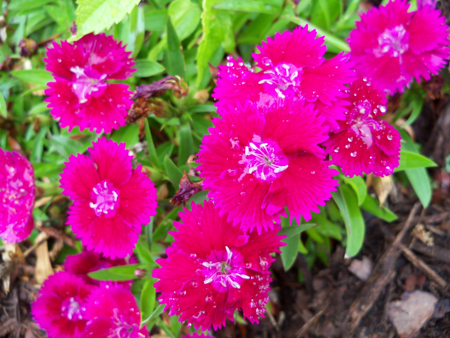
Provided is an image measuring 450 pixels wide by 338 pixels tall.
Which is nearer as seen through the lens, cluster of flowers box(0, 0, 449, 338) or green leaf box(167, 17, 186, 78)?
cluster of flowers box(0, 0, 449, 338)

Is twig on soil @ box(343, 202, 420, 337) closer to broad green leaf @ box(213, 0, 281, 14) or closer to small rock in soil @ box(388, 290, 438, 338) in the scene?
small rock in soil @ box(388, 290, 438, 338)

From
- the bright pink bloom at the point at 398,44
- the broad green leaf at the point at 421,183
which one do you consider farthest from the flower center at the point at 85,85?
the broad green leaf at the point at 421,183

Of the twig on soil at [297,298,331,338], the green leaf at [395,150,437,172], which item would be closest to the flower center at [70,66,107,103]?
the green leaf at [395,150,437,172]

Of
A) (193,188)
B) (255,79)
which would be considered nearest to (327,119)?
(255,79)

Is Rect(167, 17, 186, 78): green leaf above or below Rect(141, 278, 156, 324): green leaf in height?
above

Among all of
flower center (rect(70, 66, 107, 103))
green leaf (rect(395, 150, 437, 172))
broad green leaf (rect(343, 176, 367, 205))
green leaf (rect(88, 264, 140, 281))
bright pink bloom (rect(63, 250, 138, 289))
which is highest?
flower center (rect(70, 66, 107, 103))

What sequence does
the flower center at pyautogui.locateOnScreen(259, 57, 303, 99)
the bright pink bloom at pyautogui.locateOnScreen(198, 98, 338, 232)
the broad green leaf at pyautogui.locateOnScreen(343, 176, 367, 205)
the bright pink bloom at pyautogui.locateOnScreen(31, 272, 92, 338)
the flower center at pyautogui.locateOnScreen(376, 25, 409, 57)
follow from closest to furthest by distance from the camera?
the bright pink bloom at pyautogui.locateOnScreen(198, 98, 338, 232) → the flower center at pyautogui.locateOnScreen(259, 57, 303, 99) → the flower center at pyautogui.locateOnScreen(376, 25, 409, 57) → the broad green leaf at pyautogui.locateOnScreen(343, 176, 367, 205) → the bright pink bloom at pyautogui.locateOnScreen(31, 272, 92, 338)

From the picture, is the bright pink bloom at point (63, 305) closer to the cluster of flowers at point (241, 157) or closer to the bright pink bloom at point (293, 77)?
the cluster of flowers at point (241, 157)
